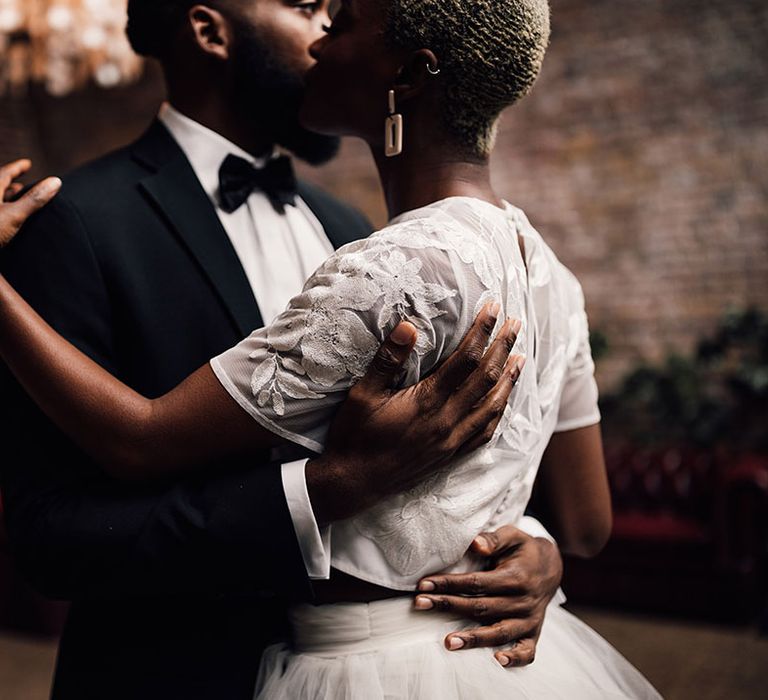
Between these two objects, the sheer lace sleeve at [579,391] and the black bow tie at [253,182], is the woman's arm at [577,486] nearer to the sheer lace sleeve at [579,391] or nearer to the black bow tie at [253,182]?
the sheer lace sleeve at [579,391]

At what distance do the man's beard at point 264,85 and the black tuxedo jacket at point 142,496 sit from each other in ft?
0.92

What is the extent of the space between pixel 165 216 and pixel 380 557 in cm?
65

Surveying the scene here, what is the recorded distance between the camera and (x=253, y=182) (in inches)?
62.8

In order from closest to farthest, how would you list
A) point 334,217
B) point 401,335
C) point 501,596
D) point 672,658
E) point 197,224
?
point 401,335, point 501,596, point 197,224, point 334,217, point 672,658

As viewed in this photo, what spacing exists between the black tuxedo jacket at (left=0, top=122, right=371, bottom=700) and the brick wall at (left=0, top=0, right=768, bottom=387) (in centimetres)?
433

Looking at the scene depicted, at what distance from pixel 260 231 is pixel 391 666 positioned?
0.83 metres

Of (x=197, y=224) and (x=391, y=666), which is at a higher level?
(x=197, y=224)

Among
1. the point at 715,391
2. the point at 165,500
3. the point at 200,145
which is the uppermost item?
the point at 200,145

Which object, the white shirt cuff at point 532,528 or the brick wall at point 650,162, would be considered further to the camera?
the brick wall at point 650,162

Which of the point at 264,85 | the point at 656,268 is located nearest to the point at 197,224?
the point at 264,85

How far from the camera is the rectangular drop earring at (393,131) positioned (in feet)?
3.75

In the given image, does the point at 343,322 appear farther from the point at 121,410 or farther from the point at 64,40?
the point at 64,40

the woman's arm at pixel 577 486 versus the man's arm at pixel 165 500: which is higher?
the man's arm at pixel 165 500

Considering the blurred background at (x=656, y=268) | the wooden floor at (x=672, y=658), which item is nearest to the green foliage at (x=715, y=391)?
the blurred background at (x=656, y=268)
